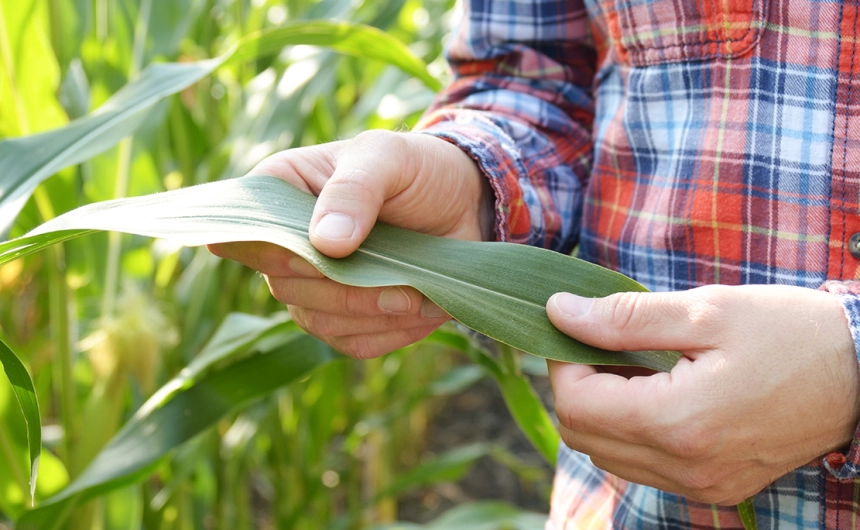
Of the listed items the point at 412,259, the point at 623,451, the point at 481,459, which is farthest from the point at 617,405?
the point at 481,459

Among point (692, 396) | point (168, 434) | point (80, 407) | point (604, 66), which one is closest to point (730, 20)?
point (604, 66)

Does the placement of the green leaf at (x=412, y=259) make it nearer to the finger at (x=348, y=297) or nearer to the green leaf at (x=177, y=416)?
the finger at (x=348, y=297)

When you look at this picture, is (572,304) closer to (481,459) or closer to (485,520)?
(485,520)

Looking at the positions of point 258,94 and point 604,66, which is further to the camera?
point 258,94

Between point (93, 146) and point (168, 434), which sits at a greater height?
point (93, 146)

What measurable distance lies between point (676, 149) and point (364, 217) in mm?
216

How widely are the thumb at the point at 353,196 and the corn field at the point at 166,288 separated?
8 cm

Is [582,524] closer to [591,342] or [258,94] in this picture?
[591,342]

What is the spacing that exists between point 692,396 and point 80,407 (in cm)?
77

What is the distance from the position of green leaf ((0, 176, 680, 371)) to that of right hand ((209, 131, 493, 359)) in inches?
0.8

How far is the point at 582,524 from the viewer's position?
21.0 inches

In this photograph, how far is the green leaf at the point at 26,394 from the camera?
37 cm

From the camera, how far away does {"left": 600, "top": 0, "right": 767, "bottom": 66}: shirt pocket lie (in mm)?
434

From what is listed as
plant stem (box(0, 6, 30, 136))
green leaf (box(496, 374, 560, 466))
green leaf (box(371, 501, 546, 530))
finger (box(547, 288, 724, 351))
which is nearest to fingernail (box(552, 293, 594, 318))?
finger (box(547, 288, 724, 351))
